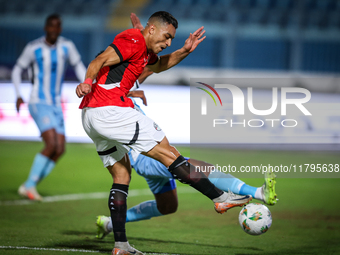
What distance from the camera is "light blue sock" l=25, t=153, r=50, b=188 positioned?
6.59 m

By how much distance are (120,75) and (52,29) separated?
3.80m

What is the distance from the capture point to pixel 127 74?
138 inches

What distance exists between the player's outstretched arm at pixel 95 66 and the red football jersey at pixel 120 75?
0.32 ft

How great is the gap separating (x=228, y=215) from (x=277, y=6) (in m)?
14.1

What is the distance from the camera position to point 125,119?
11.1 feet

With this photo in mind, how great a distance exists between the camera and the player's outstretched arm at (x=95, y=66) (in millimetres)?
3125

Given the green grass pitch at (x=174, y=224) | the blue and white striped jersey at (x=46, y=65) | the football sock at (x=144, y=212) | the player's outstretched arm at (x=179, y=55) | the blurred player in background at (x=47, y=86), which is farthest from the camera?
the blue and white striped jersey at (x=46, y=65)

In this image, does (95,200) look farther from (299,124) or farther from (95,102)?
(299,124)

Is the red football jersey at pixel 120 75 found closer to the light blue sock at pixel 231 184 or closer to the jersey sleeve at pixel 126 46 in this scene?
the jersey sleeve at pixel 126 46

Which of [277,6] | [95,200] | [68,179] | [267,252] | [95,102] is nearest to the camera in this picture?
[95,102]

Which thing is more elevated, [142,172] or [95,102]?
[95,102]

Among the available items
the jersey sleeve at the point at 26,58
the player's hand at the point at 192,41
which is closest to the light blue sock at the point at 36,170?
the jersey sleeve at the point at 26,58

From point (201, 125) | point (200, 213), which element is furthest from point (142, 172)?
point (201, 125)

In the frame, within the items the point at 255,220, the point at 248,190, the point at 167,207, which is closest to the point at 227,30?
the point at 167,207
